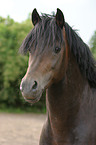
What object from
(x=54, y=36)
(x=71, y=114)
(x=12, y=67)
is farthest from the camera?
(x=12, y=67)

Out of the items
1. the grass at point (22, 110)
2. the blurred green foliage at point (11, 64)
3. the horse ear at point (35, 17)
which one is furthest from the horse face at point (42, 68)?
the grass at point (22, 110)

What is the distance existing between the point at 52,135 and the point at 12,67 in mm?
14263

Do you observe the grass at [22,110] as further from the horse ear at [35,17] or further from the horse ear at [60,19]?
the horse ear at [60,19]

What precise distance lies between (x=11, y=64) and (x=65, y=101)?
14.4m

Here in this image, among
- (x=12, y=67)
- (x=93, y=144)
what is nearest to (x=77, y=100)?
(x=93, y=144)

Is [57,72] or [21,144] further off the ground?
[57,72]

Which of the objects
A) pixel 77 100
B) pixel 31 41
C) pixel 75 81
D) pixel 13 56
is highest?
pixel 13 56

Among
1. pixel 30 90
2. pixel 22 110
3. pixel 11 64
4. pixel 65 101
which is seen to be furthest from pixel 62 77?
pixel 22 110

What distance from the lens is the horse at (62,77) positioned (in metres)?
2.24

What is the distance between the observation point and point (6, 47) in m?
17.2

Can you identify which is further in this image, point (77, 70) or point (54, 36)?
point (77, 70)

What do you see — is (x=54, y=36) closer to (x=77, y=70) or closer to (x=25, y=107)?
(x=77, y=70)

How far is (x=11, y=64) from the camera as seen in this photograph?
652 inches

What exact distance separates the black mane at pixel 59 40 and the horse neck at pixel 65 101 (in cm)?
13
